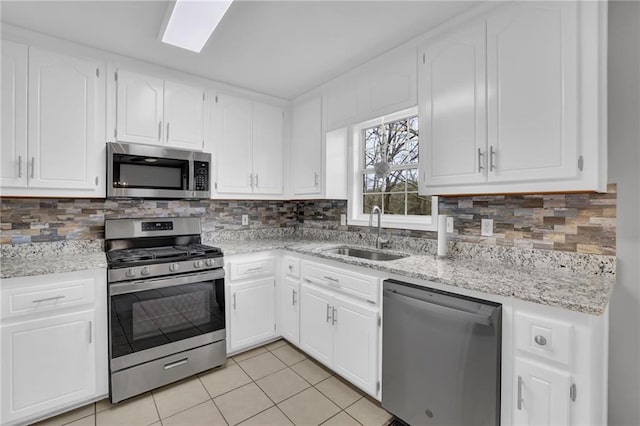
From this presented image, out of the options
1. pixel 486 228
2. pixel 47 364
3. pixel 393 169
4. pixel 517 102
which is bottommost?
pixel 47 364

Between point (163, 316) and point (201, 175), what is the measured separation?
1.16 m

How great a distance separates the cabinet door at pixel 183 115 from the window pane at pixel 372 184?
1525 mm

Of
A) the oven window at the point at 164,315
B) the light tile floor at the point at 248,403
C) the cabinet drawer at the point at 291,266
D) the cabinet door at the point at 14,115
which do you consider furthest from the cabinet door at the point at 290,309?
the cabinet door at the point at 14,115

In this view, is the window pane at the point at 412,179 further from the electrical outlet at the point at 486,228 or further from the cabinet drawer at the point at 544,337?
the cabinet drawer at the point at 544,337

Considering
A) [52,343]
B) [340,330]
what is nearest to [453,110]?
[340,330]

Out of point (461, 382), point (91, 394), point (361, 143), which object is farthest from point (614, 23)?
point (91, 394)

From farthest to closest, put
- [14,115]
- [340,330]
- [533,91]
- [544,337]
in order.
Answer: [340,330]
[14,115]
[533,91]
[544,337]

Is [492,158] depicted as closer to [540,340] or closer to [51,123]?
[540,340]

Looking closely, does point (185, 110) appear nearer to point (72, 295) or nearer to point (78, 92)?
point (78, 92)

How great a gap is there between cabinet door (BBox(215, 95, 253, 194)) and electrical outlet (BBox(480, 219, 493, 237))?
2019 millimetres

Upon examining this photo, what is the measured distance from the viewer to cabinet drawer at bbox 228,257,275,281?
252cm

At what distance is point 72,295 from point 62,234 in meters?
0.70

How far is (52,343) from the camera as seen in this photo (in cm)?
181

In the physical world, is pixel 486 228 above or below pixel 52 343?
above
